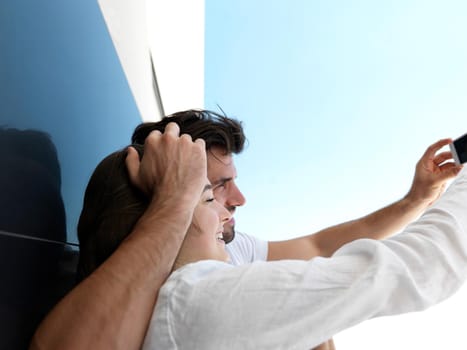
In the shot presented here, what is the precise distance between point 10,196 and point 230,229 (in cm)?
64

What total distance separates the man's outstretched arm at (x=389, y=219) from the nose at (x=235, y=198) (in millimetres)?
325

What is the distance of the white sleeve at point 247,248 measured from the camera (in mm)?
1182

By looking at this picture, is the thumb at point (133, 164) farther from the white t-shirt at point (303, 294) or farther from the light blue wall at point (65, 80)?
the white t-shirt at point (303, 294)

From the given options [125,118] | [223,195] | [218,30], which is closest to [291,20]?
[218,30]

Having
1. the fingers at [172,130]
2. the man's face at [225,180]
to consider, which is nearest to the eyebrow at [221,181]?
the man's face at [225,180]

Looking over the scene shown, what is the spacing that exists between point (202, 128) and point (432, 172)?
68 cm

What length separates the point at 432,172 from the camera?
1.11 metres

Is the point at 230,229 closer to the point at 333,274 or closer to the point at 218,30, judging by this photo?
the point at 333,274

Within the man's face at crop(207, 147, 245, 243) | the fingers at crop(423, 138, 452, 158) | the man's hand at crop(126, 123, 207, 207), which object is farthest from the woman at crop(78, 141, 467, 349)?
the fingers at crop(423, 138, 452, 158)

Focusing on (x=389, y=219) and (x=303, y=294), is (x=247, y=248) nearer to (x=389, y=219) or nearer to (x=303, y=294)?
(x=389, y=219)

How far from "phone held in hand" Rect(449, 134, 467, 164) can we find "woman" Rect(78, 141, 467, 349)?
54 cm

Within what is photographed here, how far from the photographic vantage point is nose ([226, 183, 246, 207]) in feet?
3.56

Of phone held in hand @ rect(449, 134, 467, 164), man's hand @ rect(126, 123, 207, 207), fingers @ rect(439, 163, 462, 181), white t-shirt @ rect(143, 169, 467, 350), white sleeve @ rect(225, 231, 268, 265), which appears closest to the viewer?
white t-shirt @ rect(143, 169, 467, 350)

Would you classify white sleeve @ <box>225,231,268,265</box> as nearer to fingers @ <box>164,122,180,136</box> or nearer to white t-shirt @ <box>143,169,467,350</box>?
Result: fingers @ <box>164,122,180,136</box>
